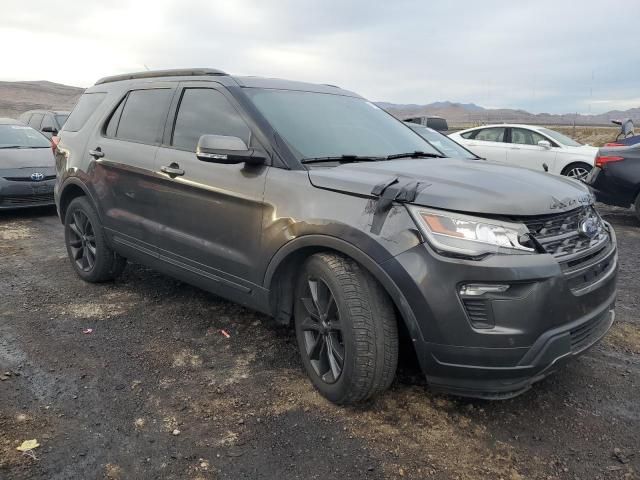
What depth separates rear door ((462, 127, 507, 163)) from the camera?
12023 millimetres

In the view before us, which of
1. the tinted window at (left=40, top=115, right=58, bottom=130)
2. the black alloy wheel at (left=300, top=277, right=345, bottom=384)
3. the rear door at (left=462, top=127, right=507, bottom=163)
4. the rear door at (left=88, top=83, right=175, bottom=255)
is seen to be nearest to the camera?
the black alloy wheel at (left=300, top=277, right=345, bottom=384)

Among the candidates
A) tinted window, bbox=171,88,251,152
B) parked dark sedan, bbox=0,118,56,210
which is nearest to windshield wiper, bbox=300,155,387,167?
tinted window, bbox=171,88,251,152

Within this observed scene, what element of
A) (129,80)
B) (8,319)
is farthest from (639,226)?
(8,319)

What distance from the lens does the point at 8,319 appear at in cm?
411

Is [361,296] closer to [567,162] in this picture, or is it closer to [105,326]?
[105,326]

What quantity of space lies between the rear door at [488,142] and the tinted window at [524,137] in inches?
9.0

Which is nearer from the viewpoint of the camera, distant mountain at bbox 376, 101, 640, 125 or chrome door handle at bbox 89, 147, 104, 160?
chrome door handle at bbox 89, 147, 104, 160

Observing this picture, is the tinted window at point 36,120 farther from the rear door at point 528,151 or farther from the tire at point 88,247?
the rear door at point 528,151

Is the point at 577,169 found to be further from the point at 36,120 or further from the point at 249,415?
the point at 36,120

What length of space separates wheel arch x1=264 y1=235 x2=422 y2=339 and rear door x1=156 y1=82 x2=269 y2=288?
0.16m

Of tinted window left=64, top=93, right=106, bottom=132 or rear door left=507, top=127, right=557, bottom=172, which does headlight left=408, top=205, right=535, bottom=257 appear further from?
rear door left=507, top=127, right=557, bottom=172

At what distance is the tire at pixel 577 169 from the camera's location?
10455mm

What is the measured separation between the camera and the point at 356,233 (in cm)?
261

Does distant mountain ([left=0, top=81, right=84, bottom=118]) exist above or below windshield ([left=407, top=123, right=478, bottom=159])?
above
